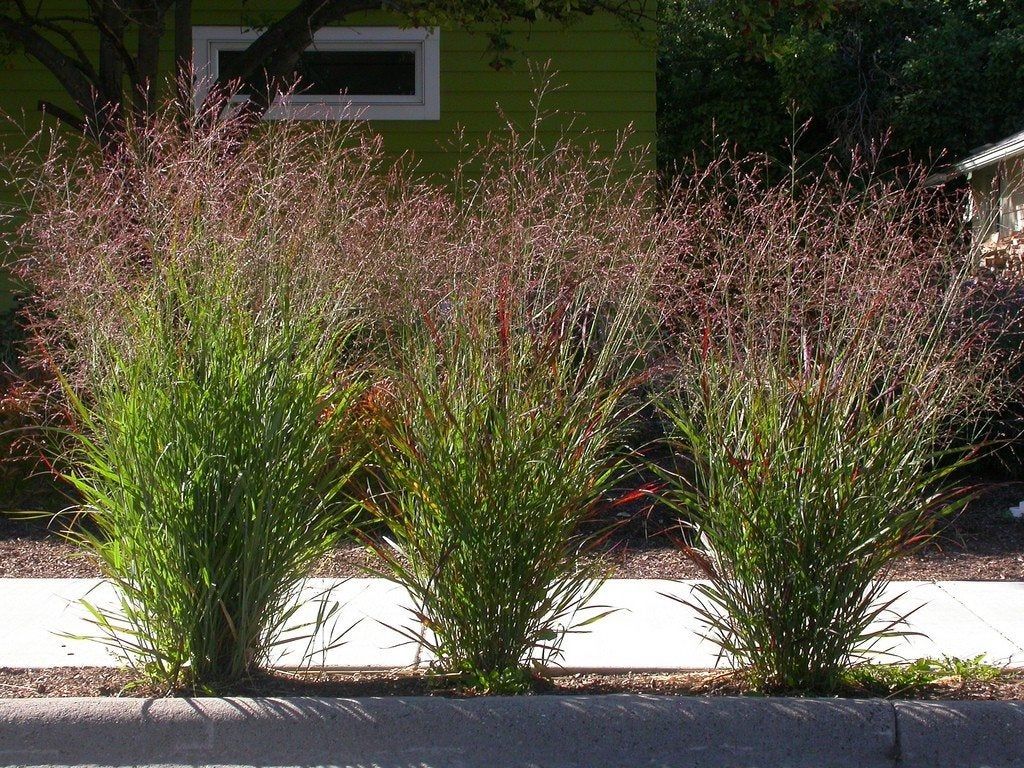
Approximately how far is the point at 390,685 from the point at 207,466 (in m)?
1.17

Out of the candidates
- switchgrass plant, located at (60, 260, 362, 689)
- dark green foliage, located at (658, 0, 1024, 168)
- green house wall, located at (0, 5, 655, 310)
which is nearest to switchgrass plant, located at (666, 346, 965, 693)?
switchgrass plant, located at (60, 260, 362, 689)

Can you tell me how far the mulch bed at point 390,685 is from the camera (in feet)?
13.9

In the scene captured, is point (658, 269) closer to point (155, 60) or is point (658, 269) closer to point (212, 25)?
point (155, 60)

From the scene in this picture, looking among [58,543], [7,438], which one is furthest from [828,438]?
[7,438]

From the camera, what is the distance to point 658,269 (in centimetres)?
447

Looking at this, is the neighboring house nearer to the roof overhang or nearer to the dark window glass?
the roof overhang

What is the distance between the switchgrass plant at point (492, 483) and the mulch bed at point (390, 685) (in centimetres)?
26

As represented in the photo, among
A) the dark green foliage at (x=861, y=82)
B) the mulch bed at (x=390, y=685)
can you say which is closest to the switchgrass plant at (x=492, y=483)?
the mulch bed at (x=390, y=685)

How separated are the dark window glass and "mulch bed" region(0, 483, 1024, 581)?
5766 millimetres

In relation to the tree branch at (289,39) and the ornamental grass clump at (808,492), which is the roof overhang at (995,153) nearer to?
the tree branch at (289,39)

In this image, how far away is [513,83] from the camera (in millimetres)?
11367

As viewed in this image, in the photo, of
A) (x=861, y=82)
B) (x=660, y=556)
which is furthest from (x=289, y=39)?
(x=861, y=82)

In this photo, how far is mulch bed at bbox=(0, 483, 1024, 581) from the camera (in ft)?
20.8

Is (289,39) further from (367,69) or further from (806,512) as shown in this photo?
(806,512)
